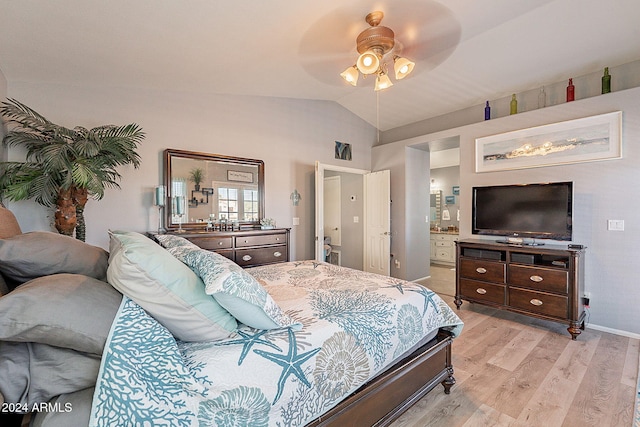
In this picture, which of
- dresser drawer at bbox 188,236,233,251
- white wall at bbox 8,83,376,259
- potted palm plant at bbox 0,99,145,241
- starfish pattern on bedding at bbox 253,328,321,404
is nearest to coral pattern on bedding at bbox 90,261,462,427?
starfish pattern on bedding at bbox 253,328,321,404

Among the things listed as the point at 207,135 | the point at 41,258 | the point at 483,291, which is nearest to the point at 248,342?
the point at 41,258

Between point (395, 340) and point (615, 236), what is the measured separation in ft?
9.85

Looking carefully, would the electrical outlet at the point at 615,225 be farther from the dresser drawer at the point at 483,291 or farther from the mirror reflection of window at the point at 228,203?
the mirror reflection of window at the point at 228,203

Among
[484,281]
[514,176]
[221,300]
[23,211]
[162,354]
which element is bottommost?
[484,281]

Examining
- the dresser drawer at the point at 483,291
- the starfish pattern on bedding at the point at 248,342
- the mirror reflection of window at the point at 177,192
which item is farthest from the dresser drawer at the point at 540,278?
the mirror reflection of window at the point at 177,192

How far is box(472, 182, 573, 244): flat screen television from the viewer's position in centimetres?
303

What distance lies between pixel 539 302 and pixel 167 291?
3.51 m

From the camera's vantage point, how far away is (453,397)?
1896mm

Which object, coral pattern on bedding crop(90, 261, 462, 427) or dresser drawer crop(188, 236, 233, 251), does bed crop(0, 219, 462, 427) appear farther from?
dresser drawer crop(188, 236, 233, 251)

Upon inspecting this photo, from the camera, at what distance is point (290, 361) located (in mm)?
1098

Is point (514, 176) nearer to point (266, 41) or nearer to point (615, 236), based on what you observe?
point (615, 236)

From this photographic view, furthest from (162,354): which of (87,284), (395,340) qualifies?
(395,340)

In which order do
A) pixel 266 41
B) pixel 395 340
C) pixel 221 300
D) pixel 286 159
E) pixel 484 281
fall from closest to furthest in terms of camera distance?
pixel 221 300 < pixel 395 340 < pixel 266 41 < pixel 484 281 < pixel 286 159

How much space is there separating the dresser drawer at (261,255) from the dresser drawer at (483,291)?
230 cm
